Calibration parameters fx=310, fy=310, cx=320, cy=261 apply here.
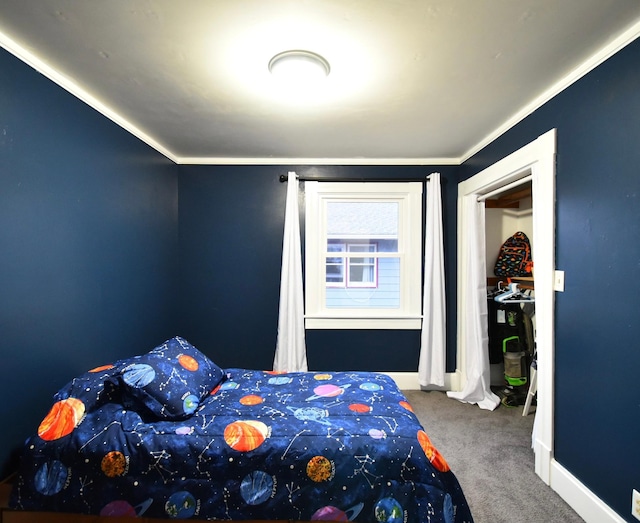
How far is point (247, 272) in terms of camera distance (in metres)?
3.32

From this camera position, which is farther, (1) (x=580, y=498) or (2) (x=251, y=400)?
(2) (x=251, y=400)

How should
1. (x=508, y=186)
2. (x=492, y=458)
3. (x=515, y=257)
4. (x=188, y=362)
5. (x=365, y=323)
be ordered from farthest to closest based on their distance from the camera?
1. (x=515, y=257)
2. (x=365, y=323)
3. (x=508, y=186)
4. (x=492, y=458)
5. (x=188, y=362)

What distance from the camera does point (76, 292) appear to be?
192 centimetres

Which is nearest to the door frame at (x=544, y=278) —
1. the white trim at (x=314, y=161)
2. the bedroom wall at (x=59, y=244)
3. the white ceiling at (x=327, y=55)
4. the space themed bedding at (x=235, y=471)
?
the white ceiling at (x=327, y=55)

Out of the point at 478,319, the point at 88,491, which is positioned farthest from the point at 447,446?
the point at 88,491

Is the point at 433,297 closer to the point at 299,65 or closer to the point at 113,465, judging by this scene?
the point at 299,65

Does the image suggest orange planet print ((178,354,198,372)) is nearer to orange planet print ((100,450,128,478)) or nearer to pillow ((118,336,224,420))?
pillow ((118,336,224,420))

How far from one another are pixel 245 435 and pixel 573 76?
259 cm

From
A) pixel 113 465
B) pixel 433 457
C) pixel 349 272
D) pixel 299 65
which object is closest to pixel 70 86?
pixel 299 65

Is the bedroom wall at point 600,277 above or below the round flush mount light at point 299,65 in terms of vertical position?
below

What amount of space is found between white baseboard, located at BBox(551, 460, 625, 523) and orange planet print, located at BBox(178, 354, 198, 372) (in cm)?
228

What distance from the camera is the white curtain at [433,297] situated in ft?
10.4

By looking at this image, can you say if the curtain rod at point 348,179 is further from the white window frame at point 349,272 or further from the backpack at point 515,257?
the backpack at point 515,257

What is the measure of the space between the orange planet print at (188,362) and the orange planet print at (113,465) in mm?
541
